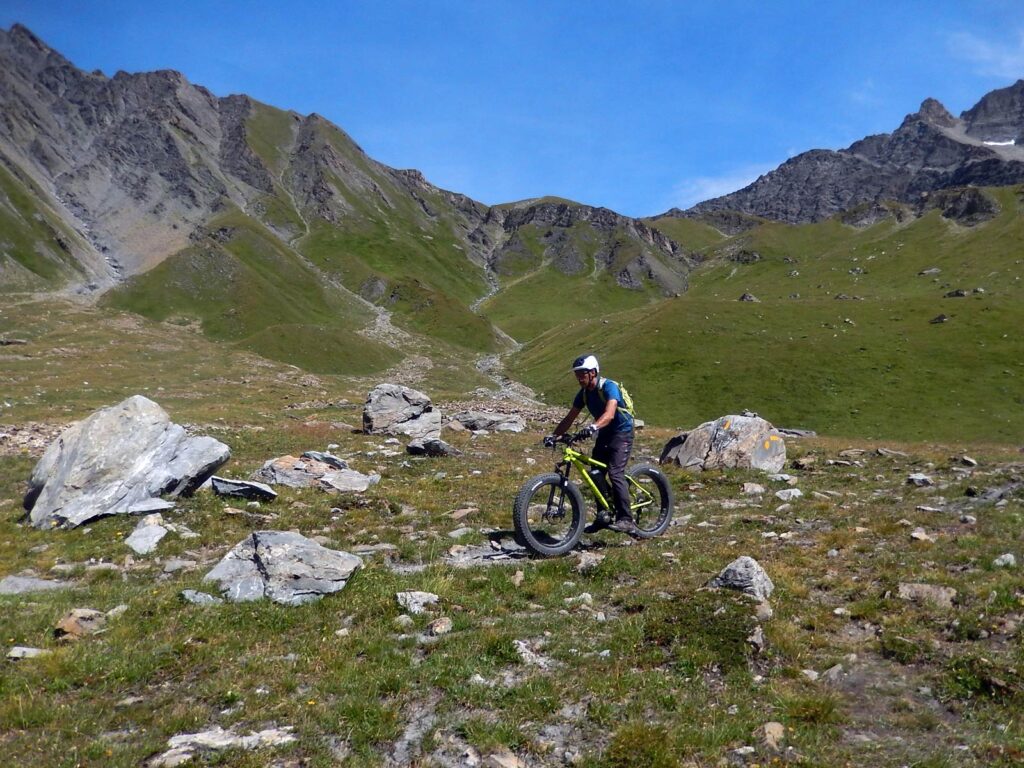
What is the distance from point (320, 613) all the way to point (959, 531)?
15.1 metres

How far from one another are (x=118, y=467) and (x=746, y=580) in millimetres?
18185

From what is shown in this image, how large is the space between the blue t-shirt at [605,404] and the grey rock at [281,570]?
662 cm

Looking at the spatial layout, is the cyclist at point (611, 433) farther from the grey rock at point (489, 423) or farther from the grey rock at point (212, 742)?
the grey rock at point (489, 423)

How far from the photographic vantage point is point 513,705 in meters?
7.79

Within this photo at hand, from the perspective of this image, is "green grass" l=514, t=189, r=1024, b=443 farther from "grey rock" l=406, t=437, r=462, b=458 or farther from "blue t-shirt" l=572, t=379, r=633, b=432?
"blue t-shirt" l=572, t=379, r=633, b=432

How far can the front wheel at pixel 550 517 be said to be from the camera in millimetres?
13922

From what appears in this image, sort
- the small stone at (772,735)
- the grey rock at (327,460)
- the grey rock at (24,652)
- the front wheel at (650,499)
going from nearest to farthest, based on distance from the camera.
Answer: the small stone at (772,735) → the grey rock at (24,652) → the front wheel at (650,499) → the grey rock at (327,460)

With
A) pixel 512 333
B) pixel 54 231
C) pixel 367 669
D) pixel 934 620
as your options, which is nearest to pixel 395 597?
pixel 367 669

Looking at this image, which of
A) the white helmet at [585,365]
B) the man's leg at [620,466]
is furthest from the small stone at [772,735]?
the white helmet at [585,365]

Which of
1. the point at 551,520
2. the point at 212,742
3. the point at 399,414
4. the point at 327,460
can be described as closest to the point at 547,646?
the point at 212,742

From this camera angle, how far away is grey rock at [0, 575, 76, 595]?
40.9ft

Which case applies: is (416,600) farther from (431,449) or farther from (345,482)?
(431,449)

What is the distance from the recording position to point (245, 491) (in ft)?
62.7

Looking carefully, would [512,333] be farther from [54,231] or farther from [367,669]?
[367,669]
